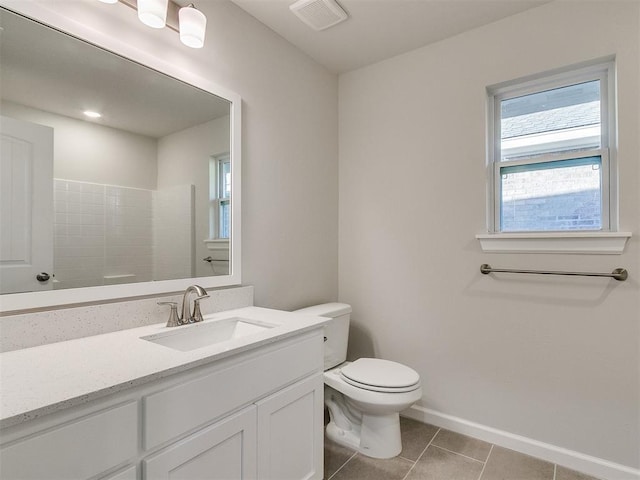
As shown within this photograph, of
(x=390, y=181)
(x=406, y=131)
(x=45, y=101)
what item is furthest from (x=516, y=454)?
(x=45, y=101)

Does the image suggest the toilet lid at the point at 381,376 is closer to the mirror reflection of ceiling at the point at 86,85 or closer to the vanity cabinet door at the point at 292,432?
the vanity cabinet door at the point at 292,432

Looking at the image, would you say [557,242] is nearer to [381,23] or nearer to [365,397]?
[365,397]

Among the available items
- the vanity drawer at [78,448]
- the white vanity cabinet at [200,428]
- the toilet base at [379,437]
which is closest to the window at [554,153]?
the toilet base at [379,437]

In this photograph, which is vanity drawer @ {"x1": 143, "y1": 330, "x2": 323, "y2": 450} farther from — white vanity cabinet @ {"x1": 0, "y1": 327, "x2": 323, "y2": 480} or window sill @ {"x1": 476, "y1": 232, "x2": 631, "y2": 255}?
window sill @ {"x1": 476, "y1": 232, "x2": 631, "y2": 255}

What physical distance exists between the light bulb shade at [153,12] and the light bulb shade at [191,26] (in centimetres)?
8

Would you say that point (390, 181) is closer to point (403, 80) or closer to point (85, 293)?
point (403, 80)

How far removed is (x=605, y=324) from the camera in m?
1.64

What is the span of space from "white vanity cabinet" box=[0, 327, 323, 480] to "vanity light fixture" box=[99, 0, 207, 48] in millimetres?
1300

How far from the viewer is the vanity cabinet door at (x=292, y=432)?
1.22 metres

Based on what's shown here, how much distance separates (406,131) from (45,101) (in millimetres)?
1858

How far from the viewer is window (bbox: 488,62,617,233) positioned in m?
1.72

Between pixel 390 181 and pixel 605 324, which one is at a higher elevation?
pixel 390 181

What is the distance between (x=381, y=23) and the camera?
194 centimetres

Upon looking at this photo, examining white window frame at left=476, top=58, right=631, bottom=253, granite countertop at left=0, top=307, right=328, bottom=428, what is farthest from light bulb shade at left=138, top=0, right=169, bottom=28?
white window frame at left=476, top=58, right=631, bottom=253
